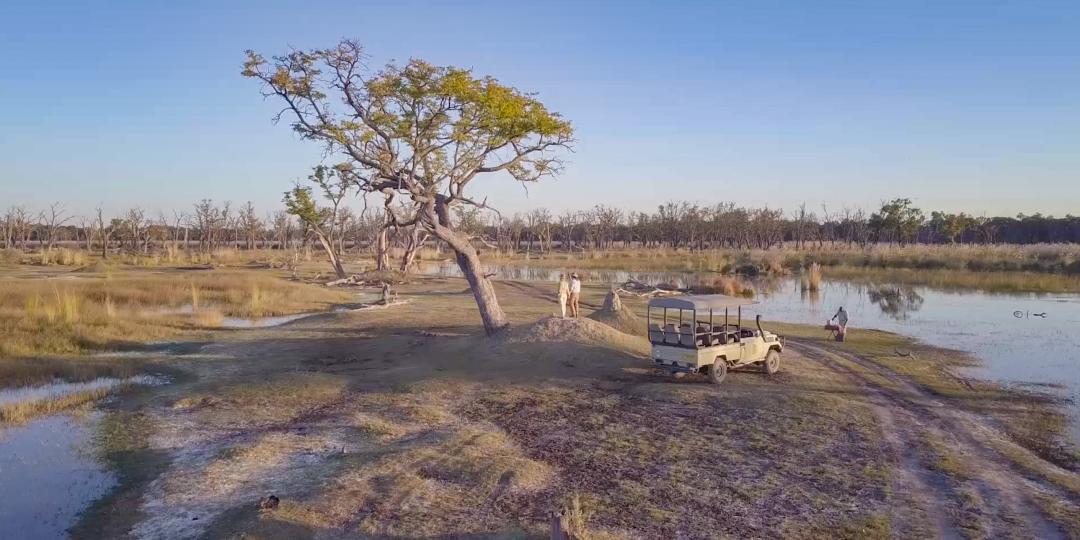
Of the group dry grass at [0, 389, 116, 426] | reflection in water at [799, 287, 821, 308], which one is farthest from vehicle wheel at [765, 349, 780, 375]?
reflection in water at [799, 287, 821, 308]

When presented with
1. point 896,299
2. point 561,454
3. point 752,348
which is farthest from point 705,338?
point 896,299

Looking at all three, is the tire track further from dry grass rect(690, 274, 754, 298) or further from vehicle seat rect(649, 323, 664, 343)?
dry grass rect(690, 274, 754, 298)

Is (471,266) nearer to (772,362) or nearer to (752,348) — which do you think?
(752,348)

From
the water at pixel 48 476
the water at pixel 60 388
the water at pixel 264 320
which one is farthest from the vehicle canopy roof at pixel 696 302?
the water at pixel 264 320

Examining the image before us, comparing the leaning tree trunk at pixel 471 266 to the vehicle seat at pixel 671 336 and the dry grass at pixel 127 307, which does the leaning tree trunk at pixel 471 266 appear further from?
the dry grass at pixel 127 307

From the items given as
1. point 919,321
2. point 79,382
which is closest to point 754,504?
point 79,382

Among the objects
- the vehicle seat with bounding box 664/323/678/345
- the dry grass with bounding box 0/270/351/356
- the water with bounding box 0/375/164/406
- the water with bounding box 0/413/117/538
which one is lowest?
the water with bounding box 0/413/117/538
